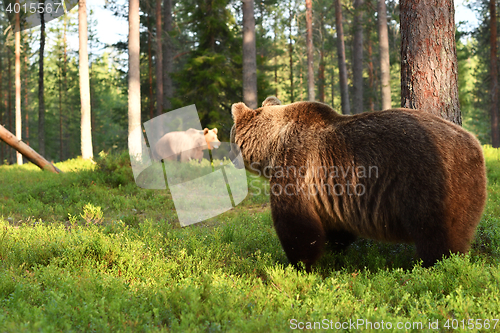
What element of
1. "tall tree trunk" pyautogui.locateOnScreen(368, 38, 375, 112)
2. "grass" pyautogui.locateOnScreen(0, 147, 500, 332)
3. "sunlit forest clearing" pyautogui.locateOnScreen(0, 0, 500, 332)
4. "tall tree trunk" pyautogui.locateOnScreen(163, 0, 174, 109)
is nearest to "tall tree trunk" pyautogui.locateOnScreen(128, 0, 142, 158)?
"sunlit forest clearing" pyautogui.locateOnScreen(0, 0, 500, 332)

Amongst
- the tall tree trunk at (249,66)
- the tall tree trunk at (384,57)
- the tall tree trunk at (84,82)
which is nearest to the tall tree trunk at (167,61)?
the tall tree trunk at (84,82)

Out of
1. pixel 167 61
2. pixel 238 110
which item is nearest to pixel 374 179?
pixel 238 110

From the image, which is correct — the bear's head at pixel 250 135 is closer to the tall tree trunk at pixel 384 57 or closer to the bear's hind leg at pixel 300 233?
the bear's hind leg at pixel 300 233

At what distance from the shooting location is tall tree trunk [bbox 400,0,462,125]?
15.3ft

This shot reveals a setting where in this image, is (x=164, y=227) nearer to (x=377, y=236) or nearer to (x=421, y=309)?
(x=377, y=236)

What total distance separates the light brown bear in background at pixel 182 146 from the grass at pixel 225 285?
25.6 feet

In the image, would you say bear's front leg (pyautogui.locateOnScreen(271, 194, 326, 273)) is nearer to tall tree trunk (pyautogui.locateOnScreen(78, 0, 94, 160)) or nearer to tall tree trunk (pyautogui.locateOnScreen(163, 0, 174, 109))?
tall tree trunk (pyautogui.locateOnScreen(78, 0, 94, 160))

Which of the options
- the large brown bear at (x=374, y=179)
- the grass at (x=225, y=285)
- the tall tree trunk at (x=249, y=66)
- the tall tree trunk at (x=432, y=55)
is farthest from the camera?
the tall tree trunk at (x=249, y=66)

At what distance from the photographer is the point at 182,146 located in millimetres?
13367

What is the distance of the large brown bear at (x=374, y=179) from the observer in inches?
128

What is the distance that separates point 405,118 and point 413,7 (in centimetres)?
208

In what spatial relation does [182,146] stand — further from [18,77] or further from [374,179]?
[18,77]

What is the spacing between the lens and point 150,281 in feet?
12.2
